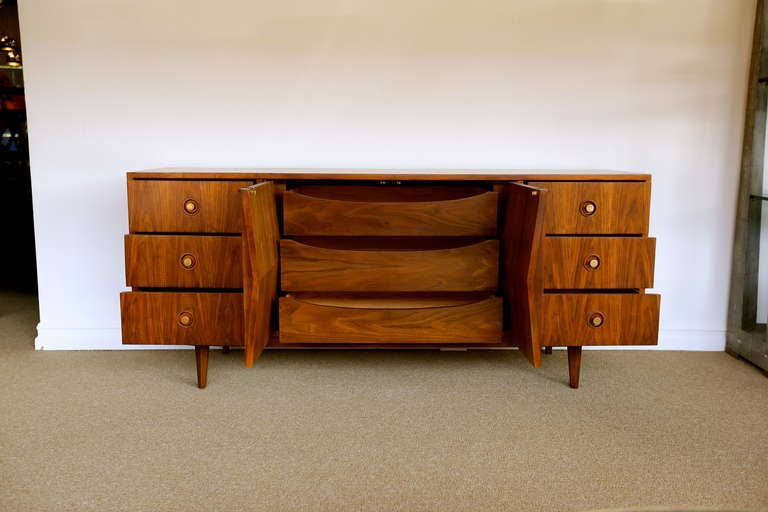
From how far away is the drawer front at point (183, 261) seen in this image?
2.09m

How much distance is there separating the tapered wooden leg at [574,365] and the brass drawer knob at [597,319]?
0.45 ft

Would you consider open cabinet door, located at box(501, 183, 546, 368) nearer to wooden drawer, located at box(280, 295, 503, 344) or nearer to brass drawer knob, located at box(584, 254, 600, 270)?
wooden drawer, located at box(280, 295, 503, 344)

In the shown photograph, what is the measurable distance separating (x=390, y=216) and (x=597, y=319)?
683mm

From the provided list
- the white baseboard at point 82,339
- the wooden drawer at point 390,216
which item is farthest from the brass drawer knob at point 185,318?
the white baseboard at point 82,339

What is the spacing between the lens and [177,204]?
2.09 m

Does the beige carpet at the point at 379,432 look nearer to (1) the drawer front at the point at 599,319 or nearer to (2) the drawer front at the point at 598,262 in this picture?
(1) the drawer front at the point at 599,319

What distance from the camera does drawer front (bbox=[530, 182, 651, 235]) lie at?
2.08 meters

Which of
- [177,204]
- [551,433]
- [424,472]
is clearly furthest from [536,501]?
[177,204]

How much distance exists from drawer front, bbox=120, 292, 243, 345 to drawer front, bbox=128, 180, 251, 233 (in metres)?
0.20

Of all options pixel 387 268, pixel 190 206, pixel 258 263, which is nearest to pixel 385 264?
pixel 387 268

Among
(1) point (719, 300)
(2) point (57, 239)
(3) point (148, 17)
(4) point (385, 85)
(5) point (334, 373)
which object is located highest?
(3) point (148, 17)

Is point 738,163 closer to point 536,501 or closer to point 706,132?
point 706,132

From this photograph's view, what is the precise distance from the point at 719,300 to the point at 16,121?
381cm

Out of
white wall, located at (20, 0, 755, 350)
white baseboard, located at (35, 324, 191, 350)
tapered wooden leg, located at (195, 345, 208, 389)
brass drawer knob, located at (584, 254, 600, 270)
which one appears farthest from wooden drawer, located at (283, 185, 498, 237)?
white baseboard, located at (35, 324, 191, 350)
